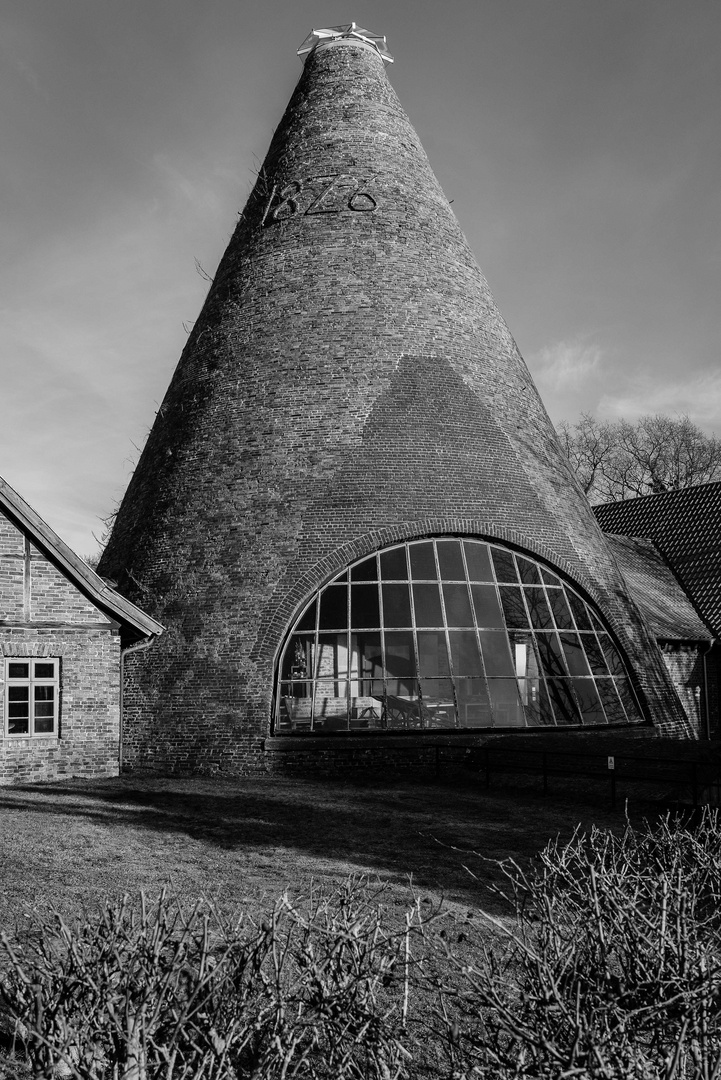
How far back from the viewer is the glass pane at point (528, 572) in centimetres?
1614

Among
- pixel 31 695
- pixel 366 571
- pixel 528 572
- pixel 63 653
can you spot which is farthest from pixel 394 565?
pixel 31 695

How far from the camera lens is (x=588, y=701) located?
1577 cm

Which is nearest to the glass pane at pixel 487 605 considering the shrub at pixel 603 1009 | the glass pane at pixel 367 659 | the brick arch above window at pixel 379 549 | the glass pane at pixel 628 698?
the brick arch above window at pixel 379 549

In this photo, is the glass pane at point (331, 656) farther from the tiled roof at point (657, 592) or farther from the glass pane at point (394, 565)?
the tiled roof at point (657, 592)

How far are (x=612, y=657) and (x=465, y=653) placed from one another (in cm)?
278

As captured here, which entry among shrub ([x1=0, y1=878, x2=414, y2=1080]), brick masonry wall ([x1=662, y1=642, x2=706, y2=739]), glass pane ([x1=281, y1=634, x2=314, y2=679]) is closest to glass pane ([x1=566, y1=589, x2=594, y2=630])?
glass pane ([x1=281, y1=634, x2=314, y2=679])

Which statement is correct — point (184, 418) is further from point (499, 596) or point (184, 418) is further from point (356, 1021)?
point (356, 1021)

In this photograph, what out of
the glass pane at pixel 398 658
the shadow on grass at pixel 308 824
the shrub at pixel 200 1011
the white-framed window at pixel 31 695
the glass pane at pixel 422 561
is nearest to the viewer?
the shrub at pixel 200 1011

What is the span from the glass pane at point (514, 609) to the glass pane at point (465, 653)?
2.32 feet

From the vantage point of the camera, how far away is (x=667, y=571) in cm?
2636

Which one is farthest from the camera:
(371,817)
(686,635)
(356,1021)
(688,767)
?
(686,635)

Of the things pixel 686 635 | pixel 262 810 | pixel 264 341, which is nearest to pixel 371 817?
pixel 262 810

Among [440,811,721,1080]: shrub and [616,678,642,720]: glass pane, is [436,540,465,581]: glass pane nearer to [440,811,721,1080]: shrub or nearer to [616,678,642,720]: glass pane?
[616,678,642,720]: glass pane

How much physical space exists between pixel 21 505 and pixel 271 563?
3.90 metres
